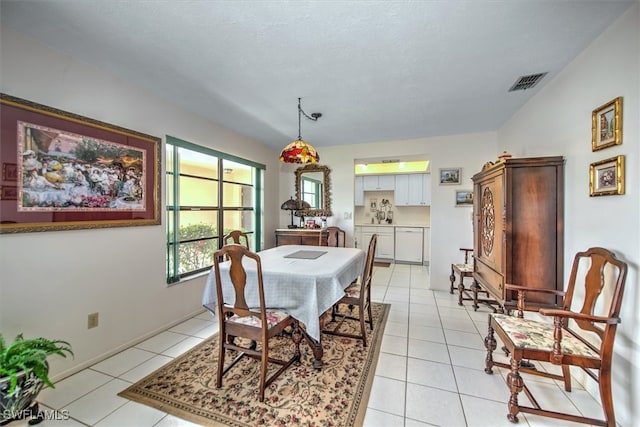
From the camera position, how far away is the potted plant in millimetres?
1381

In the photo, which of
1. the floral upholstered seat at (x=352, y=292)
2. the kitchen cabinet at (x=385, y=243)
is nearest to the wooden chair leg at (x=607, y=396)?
the floral upholstered seat at (x=352, y=292)

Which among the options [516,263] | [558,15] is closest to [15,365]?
[516,263]

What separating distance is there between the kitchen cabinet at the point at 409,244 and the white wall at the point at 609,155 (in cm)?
377

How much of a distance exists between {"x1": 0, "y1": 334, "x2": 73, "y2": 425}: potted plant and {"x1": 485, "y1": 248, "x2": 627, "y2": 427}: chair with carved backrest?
2.69 m

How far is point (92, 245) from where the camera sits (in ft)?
7.01

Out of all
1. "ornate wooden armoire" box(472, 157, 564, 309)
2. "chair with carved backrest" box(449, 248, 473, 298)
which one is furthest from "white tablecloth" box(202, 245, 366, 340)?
"chair with carved backrest" box(449, 248, 473, 298)

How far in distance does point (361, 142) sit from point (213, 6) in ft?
10.7

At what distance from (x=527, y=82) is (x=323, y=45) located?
1.94 m

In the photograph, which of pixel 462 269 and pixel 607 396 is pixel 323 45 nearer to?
pixel 607 396

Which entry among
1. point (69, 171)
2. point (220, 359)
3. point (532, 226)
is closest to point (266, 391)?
point (220, 359)

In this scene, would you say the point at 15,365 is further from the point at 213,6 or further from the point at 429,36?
the point at 429,36

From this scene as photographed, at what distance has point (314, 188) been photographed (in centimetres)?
494

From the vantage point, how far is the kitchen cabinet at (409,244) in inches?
236

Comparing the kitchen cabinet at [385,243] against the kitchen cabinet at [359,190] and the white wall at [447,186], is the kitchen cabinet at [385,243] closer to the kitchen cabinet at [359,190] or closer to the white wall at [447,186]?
the kitchen cabinet at [359,190]
